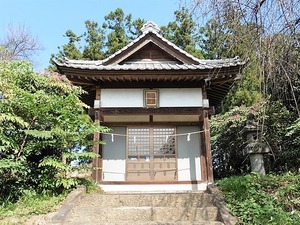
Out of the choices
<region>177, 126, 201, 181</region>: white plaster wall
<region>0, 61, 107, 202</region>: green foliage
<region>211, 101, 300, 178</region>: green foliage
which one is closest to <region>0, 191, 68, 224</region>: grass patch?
<region>0, 61, 107, 202</region>: green foliage

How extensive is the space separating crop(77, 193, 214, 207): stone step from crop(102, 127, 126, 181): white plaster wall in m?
2.88

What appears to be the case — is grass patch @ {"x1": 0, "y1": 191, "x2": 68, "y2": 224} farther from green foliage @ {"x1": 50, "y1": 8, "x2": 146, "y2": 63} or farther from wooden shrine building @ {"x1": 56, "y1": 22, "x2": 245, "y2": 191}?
green foliage @ {"x1": 50, "y1": 8, "x2": 146, "y2": 63}

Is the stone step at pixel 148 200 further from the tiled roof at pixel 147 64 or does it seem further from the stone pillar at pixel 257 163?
the tiled roof at pixel 147 64

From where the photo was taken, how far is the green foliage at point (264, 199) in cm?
450

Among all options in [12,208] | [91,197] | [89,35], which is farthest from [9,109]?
[89,35]

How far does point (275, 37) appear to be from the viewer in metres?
3.11

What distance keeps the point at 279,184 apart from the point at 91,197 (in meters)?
3.91

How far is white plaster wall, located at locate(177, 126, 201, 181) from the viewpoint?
9.31 m

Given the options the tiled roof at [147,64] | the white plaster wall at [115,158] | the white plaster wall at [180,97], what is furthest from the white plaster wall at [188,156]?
the tiled roof at [147,64]

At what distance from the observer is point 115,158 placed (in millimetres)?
9430

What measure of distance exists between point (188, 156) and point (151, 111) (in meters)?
2.04

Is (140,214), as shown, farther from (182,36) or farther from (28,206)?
(182,36)

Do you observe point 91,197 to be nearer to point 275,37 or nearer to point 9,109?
point 9,109

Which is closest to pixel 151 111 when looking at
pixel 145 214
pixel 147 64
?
pixel 147 64
